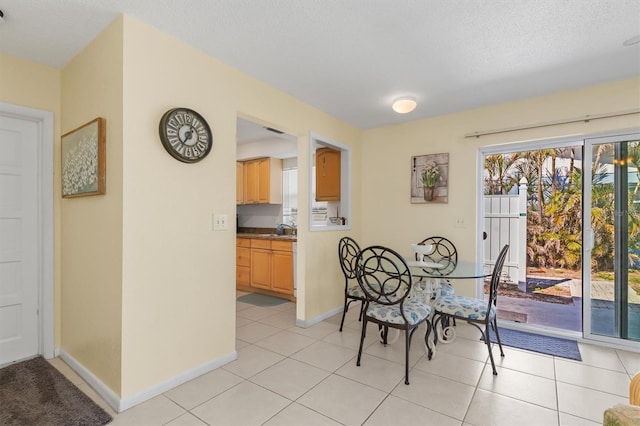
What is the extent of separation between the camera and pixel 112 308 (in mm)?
1971

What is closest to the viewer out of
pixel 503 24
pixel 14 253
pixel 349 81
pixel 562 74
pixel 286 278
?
pixel 503 24

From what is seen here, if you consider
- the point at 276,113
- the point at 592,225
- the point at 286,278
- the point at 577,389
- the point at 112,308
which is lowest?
the point at 577,389

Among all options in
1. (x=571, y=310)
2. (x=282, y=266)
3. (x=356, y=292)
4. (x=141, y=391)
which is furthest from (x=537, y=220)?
(x=141, y=391)

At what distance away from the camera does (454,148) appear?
3604mm

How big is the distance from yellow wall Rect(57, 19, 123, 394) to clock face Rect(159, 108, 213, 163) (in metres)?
0.27

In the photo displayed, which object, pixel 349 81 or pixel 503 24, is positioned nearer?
pixel 503 24

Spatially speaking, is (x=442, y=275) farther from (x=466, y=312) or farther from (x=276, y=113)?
(x=276, y=113)

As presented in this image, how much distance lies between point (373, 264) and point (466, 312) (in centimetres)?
103

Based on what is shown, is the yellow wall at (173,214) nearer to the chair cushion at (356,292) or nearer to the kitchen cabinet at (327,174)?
the chair cushion at (356,292)

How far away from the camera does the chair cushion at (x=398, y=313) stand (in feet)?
7.72

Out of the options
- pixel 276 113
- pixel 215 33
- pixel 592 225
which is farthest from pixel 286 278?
pixel 592 225

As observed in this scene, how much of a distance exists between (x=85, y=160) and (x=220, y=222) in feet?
3.29

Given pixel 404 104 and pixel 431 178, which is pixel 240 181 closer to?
pixel 431 178

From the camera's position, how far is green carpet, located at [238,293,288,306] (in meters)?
4.29
